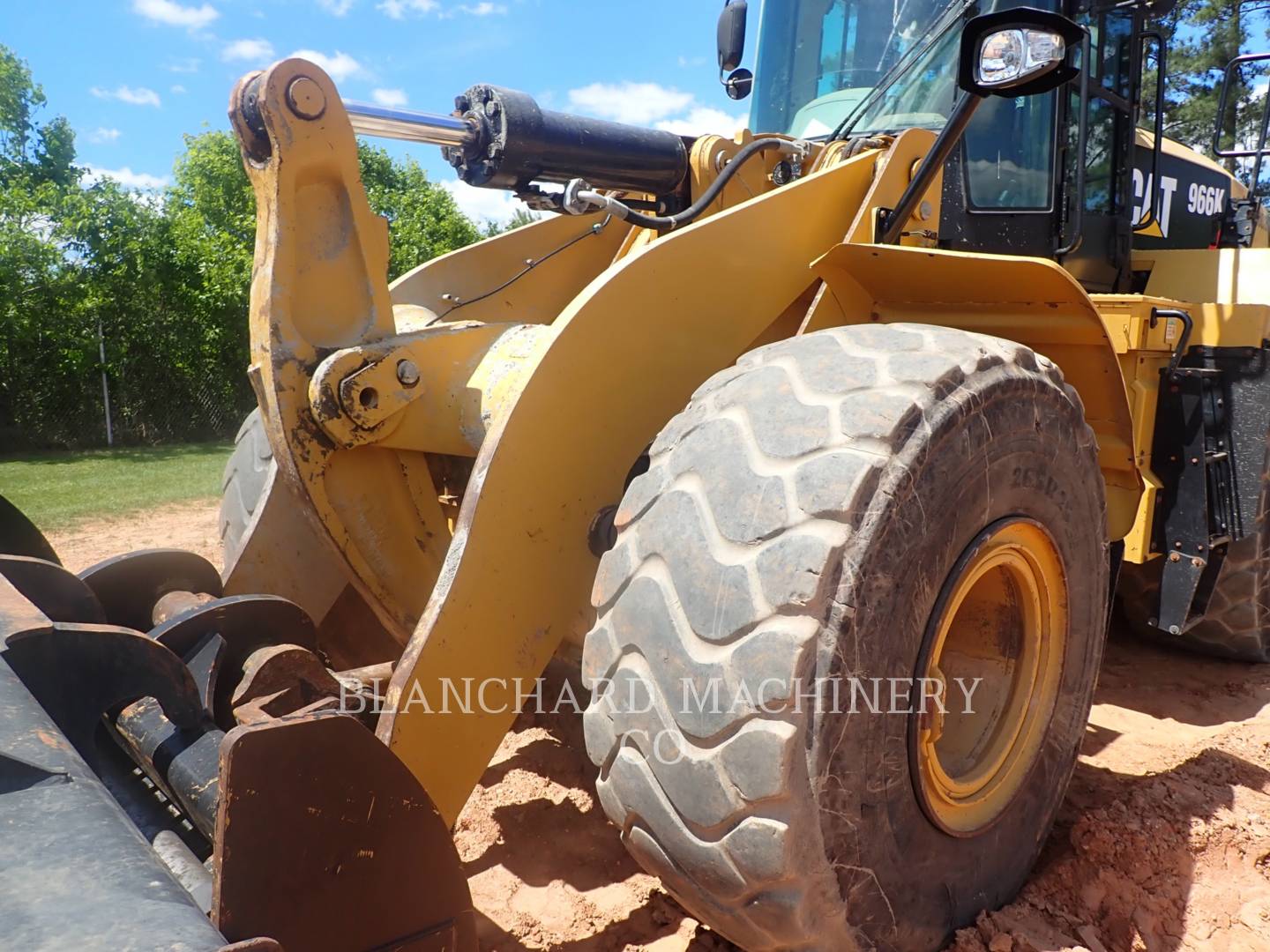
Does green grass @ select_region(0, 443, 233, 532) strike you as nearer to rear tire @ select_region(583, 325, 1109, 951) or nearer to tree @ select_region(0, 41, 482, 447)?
tree @ select_region(0, 41, 482, 447)

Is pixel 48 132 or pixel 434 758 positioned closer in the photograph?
pixel 434 758

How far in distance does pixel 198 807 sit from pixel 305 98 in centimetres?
158

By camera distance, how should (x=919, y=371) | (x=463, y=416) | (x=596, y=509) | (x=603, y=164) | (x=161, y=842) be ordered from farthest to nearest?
(x=603, y=164)
(x=463, y=416)
(x=596, y=509)
(x=919, y=371)
(x=161, y=842)

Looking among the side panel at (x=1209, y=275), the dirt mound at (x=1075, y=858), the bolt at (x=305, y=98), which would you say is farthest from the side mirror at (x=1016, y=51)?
the side panel at (x=1209, y=275)

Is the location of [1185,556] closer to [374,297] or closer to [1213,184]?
[374,297]

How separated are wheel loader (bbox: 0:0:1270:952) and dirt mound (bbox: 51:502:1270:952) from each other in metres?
0.20

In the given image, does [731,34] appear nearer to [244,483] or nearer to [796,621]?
[244,483]

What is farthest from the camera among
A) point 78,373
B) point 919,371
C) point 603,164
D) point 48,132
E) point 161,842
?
point 48,132

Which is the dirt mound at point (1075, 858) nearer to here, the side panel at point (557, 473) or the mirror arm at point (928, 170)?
the side panel at point (557, 473)

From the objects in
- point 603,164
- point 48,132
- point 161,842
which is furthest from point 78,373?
point 161,842

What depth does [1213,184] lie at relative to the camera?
5.92 metres

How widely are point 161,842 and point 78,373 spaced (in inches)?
725

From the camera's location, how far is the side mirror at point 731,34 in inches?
155

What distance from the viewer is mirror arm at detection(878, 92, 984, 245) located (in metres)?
2.29
